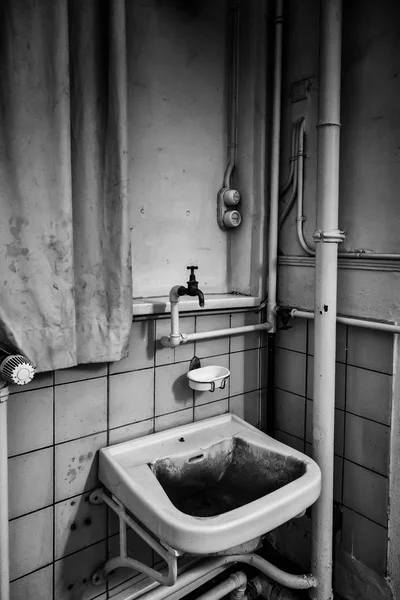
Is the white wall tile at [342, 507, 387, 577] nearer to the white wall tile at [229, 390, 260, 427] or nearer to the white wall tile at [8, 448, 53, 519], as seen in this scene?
the white wall tile at [229, 390, 260, 427]

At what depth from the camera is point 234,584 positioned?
1485mm

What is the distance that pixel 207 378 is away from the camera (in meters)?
1.44

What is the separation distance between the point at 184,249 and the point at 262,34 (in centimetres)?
87

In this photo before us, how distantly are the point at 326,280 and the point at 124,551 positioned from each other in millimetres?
1052

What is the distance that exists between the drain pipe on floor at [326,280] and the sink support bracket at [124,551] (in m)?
0.57

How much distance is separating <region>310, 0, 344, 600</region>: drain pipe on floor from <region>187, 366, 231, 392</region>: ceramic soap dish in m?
0.32

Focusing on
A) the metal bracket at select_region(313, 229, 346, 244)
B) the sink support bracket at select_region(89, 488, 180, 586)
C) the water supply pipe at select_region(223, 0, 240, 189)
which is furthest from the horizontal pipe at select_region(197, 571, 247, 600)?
the water supply pipe at select_region(223, 0, 240, 189)

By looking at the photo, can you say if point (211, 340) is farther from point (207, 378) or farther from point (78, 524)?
Result: point (78, 524)

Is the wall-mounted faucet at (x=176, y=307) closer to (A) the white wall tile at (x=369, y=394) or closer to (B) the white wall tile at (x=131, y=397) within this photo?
(B) the white wall tile at (x=131, y=397)

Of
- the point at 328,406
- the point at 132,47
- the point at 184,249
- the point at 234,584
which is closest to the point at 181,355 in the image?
the point at 184,249

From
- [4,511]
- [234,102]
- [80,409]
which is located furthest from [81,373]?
[234,102]

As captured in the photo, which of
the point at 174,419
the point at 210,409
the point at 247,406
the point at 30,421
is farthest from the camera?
the point at 247,406

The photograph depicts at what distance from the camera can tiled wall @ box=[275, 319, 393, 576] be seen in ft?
4.51

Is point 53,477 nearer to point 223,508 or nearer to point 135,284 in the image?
point 223,508
